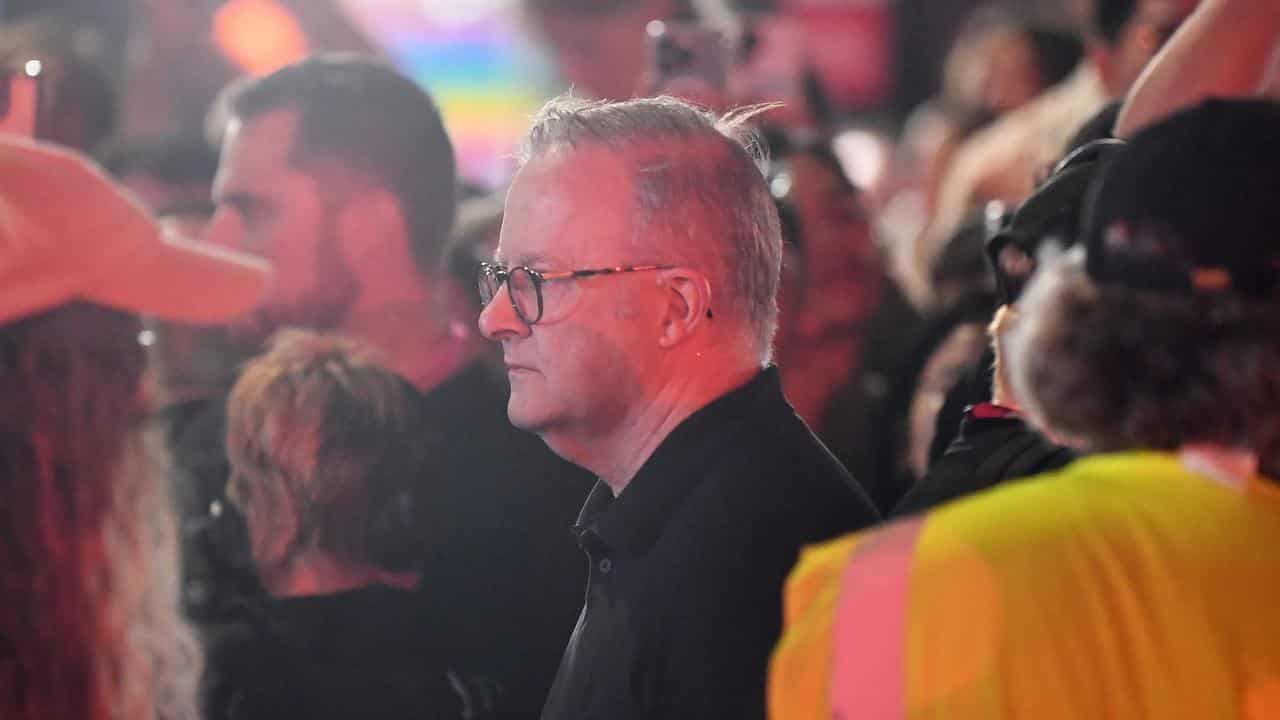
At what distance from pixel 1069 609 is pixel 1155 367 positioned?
240mm

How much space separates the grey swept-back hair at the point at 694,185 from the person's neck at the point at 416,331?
0.80 meters

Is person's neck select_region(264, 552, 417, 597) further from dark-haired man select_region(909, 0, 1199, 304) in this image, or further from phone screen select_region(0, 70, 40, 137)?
dark-haired man select_region(909, 0, 1199, 304)

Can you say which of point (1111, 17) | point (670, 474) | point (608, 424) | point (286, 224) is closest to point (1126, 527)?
point (670, 474)

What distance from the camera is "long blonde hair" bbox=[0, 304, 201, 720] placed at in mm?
2520

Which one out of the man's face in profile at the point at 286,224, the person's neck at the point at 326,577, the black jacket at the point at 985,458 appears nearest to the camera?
the black jacket at the point at 985,458

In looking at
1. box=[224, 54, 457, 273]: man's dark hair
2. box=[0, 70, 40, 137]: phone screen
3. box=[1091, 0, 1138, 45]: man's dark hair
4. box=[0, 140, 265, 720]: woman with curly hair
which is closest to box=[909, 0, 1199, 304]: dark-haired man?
box=[1091, 0, 1138, 45]: man's dark hair

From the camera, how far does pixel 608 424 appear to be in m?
2.13

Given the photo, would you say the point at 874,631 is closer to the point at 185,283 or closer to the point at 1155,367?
the point at 1155,367

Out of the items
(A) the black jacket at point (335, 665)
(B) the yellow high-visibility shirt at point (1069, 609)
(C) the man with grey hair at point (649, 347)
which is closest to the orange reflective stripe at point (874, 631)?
(B) the yellow high-visibility shirt at point (1069, 609)

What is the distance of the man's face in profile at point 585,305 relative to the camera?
2.12m

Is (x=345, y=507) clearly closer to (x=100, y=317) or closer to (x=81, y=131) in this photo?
(x=100, y=317)

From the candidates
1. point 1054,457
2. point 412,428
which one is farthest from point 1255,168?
point 412,428

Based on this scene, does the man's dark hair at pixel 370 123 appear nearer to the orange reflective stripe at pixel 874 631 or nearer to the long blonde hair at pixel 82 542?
the long blonde hair at pixel 82 542

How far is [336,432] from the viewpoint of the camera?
2682 mm
